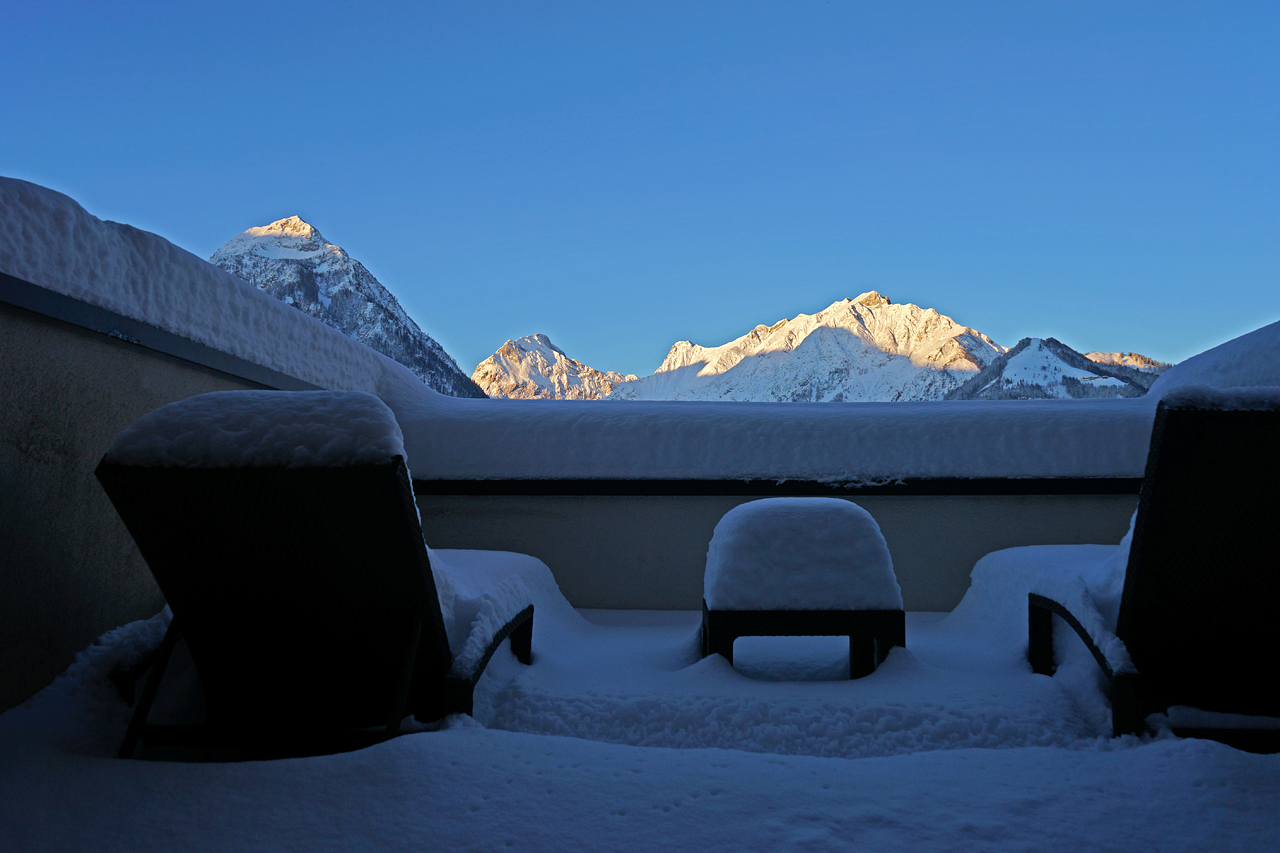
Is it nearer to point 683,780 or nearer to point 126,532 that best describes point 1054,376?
point 683,780

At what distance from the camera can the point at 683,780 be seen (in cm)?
154

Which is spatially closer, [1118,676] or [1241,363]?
[1118,676]

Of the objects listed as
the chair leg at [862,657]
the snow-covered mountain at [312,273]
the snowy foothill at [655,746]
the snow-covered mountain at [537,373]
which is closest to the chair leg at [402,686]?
the snowy foothill at [655,746]

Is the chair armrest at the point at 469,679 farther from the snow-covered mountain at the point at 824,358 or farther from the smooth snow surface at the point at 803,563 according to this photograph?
Result: the snow-covered mountain at the point at 824,358

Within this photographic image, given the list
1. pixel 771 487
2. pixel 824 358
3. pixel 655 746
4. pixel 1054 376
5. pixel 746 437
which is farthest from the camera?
pixel 824 358

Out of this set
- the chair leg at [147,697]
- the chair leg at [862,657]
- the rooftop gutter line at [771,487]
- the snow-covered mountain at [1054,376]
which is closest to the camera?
the chair leg at [147,697]

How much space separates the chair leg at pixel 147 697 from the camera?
1.87 m

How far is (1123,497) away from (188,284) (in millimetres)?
5588

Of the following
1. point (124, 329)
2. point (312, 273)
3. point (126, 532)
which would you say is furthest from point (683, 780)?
point (312, 273)

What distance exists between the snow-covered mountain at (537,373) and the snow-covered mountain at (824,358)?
8206mm

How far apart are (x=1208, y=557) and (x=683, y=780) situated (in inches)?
62.0

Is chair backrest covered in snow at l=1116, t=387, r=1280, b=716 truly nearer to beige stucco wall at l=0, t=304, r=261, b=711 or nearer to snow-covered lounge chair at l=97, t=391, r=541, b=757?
snow-covered lounge chair at l=97, t=391, r=541, b=757

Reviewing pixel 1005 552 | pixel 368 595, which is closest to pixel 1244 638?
pixel 1005 552

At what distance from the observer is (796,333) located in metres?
176
